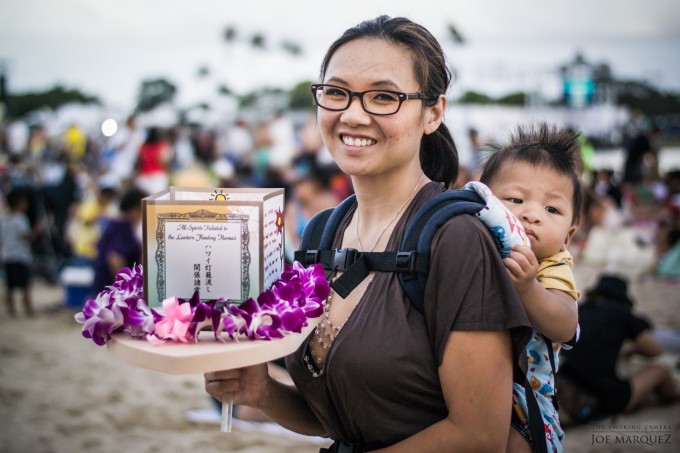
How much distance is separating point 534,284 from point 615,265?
10402mm

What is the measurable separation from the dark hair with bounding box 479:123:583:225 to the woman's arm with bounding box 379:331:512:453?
745mm

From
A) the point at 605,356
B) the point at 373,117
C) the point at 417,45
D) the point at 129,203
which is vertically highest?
the point at 417,45

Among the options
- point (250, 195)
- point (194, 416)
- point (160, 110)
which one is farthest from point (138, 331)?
point (160, 110)

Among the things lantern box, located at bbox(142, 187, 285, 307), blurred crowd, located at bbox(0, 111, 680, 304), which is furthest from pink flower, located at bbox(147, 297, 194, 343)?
blurred crowd, located at bbox(0, 111, 680, 304)

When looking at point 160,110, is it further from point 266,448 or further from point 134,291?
point 134,291

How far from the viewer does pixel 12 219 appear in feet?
30.0

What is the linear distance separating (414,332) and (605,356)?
3772 mm

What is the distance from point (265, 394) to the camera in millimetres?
1991

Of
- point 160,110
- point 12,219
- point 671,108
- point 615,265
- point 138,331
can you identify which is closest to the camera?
point 138,331

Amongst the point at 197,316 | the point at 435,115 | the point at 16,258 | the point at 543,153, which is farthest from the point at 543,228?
the point at 16,258

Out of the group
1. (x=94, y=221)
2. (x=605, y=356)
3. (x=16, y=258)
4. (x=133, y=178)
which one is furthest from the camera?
(x=133, y=178)

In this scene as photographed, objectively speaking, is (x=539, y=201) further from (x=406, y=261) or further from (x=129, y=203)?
(x=129, y=203)

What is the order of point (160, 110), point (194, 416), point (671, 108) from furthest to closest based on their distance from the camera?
point (671, 108) < point (160, 110) < point (194, 416)

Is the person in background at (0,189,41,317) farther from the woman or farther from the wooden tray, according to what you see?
→ the wooden tray
